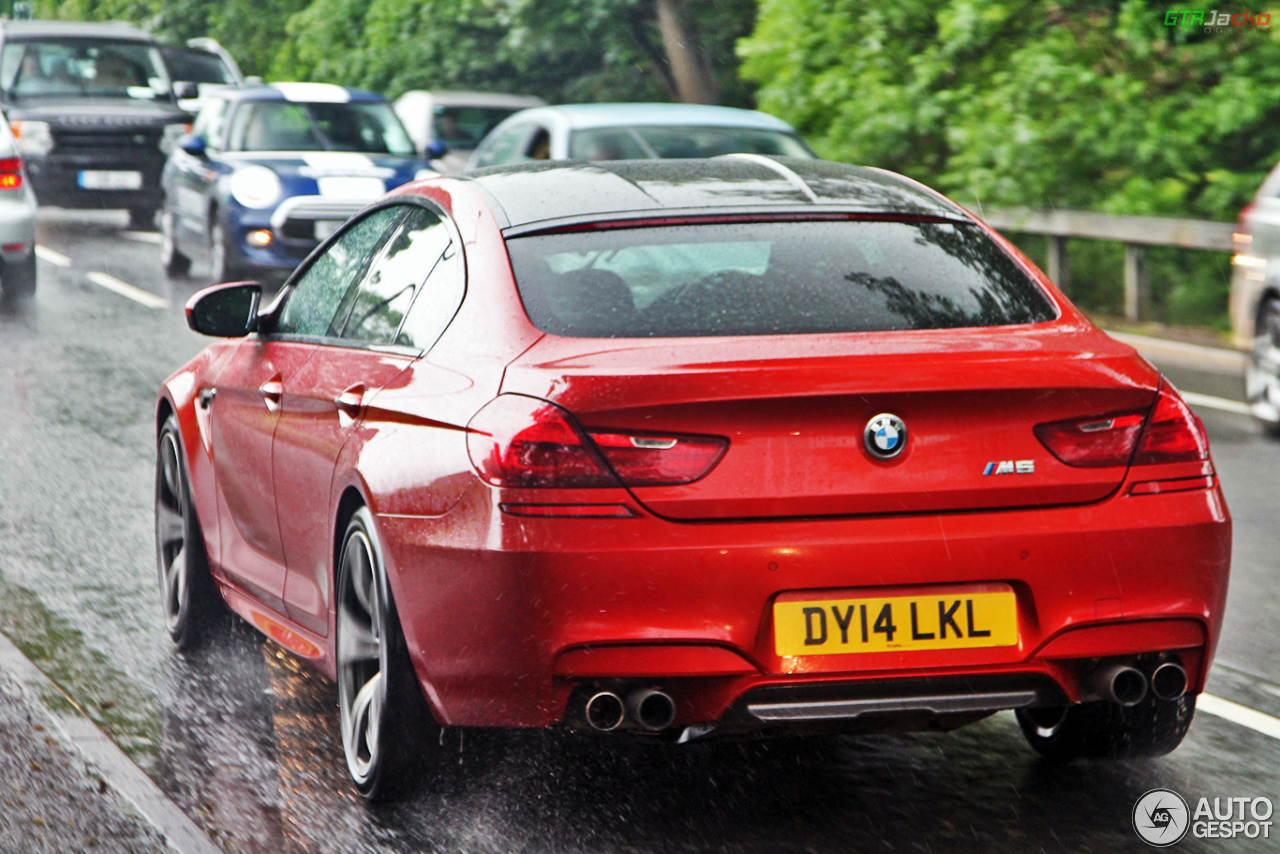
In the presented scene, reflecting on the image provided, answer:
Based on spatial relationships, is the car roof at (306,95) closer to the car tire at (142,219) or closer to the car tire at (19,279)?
the car tire at (19,279)

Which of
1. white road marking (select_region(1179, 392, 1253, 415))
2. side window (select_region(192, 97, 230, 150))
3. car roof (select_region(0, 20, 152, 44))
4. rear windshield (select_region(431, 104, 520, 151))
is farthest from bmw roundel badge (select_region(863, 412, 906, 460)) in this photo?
car roof (select_region(0, 20, 152, 44))

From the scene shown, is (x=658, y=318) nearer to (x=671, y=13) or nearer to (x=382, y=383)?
(x=382, y=383)

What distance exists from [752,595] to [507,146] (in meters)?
12.6

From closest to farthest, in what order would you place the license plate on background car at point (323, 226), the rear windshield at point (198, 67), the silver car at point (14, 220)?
the silver car at point (14, 220) → the license plate on background car at point (323, 226) → the rear windshield at point (198, 67)

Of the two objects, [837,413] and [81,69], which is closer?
[837,413]

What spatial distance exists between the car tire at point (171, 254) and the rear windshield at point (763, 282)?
15.8m

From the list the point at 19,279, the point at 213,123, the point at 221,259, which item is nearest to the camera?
the point at 19,279

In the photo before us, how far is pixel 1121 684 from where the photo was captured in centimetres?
429

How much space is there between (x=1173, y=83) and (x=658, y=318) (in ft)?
49.3

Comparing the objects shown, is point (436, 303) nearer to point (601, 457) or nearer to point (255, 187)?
point (601, 457)

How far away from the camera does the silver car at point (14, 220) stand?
16562mm

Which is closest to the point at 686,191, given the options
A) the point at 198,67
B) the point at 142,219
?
the point at 142,219

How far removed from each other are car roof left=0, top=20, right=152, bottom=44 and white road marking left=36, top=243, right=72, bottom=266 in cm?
382

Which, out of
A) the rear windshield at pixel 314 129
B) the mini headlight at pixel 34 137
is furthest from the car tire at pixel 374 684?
the mini headlight at pixel 34 137
